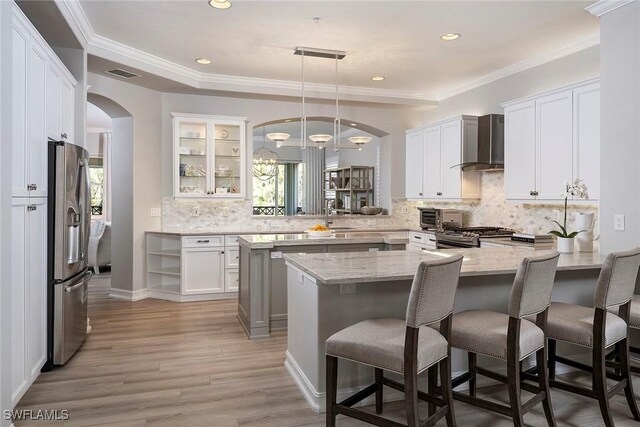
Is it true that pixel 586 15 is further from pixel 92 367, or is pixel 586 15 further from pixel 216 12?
pixel 92 367

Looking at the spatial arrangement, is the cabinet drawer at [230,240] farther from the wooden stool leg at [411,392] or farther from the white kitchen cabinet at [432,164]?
the wooden stool leg at [411,392]

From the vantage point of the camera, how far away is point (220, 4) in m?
3.69

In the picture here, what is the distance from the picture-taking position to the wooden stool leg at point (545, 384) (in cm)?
243

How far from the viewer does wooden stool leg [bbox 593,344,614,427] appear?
2502mm

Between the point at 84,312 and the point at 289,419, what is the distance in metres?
2.37

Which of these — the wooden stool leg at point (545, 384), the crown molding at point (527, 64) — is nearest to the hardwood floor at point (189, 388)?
the wooden stool leg at point (545, 384)

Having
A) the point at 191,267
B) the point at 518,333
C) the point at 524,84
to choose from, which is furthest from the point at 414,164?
the point at 518,333

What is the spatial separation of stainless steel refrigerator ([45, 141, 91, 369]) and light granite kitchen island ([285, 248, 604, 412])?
1.69 m

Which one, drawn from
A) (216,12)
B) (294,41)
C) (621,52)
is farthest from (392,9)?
(621,52)

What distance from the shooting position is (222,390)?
304cm

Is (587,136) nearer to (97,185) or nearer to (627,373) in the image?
(627,373)

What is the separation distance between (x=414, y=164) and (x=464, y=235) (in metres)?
1.98

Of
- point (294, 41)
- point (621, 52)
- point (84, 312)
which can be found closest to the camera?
point (621, 52)

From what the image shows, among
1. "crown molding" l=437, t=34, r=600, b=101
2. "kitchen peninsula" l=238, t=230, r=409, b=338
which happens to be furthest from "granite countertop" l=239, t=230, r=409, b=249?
"crown molding" l=437, t=34, r=600, b=101
